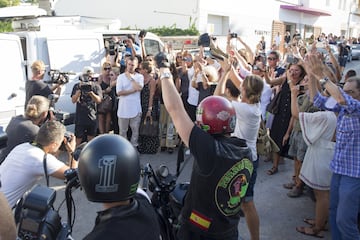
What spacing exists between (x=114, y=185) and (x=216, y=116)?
90 centimetres

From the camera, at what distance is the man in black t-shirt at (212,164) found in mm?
2137

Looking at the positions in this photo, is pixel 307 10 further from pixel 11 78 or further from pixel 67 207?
pixel 67 207

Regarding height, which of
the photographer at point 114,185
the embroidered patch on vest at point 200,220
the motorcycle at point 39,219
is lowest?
the embroidered patch on vest at point 200,220

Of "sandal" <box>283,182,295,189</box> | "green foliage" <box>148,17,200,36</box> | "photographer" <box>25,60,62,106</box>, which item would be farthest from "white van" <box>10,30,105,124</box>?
"green foliage" <box>148,17,200,36</box>

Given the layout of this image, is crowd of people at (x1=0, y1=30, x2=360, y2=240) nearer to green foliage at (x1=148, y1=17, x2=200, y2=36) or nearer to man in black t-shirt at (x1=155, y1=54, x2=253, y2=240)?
man in black t-shirt at (x1=155, y1=54, x2=253, y2=240)

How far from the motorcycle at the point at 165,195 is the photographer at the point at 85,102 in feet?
11.1

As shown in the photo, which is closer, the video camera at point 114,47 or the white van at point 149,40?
the video camera at point 114,47

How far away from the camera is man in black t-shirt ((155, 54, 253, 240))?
2.14m

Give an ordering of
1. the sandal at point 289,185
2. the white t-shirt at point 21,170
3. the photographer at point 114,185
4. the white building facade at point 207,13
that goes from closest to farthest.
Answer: the photographer at point 114,185 < the white t-shirt at point 21,170 < the sandal at point 289,185 < the white building facade at point 207,13

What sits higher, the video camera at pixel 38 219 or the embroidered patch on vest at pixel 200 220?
the video camera at pixel 38 219

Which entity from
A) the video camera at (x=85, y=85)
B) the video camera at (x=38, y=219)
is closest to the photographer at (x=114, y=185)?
the video camera at (x=38, y=219)

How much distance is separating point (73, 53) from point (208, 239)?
495cm

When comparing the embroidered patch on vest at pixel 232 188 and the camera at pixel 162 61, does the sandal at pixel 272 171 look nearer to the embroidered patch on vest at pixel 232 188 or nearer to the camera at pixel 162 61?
the embroidered patch on vest at pixel 232 188

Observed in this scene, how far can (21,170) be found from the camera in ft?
9.53
